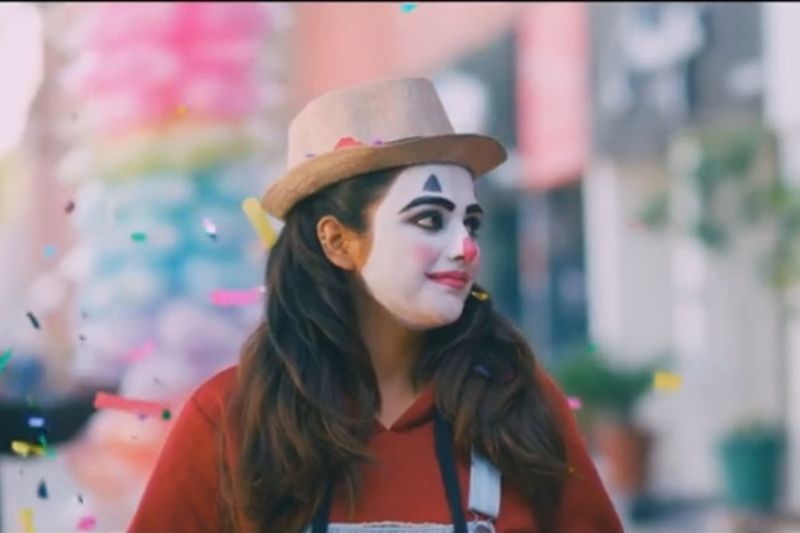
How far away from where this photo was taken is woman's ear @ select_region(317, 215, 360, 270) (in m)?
1.94

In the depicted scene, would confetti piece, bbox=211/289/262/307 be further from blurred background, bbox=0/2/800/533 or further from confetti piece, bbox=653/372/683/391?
confetti piece, bbox=653/372/683/391

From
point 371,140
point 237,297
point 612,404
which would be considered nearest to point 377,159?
point 371,140

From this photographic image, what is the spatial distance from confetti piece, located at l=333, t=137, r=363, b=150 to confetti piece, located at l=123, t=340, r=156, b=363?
47.4 inches

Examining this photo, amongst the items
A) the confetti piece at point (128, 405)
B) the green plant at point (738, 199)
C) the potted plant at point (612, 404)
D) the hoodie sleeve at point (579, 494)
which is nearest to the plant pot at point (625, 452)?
the potted plant at point (612, 404)

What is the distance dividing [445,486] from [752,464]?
2622 millimetres

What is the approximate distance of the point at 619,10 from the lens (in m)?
4.09

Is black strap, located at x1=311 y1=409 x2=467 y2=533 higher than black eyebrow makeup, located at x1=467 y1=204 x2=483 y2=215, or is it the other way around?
black eyebrow makeup, located at x1=467 y1=204 x2=483 y2=215

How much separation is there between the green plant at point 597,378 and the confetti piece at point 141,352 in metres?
1.45

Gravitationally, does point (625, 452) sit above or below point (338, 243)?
below

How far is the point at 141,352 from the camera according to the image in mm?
3037

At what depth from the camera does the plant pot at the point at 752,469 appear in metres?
4.26

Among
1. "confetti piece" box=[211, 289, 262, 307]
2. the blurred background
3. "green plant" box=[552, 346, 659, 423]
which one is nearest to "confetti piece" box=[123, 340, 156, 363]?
the blurred background

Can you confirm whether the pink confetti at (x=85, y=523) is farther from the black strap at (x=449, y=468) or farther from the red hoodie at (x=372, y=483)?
the black strap at (x=449, y=468)

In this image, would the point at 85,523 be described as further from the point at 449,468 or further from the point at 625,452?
the point at 625,452
